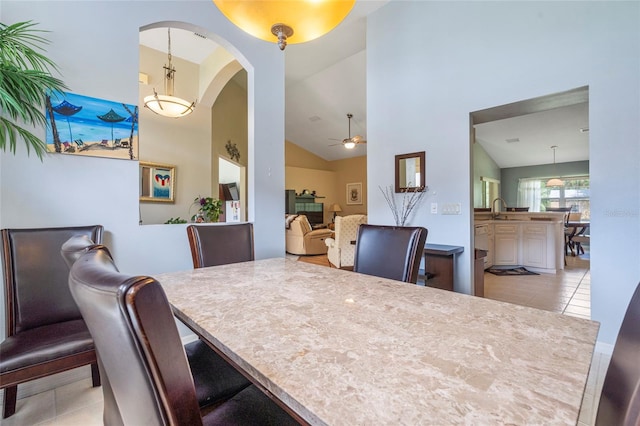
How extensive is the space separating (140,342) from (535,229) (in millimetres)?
6120

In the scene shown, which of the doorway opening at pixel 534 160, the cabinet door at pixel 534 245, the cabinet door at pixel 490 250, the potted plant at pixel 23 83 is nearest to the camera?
the potted plant at pixel 23 83

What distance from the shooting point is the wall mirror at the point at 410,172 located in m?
3.11

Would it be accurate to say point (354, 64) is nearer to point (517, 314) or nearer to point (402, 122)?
point (402, 122)

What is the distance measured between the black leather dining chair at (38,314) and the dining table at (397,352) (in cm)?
68

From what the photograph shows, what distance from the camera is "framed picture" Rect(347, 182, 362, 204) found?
1015cm

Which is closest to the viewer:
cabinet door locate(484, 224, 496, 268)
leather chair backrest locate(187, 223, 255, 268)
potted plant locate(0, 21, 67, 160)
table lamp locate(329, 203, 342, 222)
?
potted plant locate(0, 21, 67, 160)

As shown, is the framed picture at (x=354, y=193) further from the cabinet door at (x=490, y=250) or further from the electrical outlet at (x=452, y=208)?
the electrical outlet at (x=452, y=208)

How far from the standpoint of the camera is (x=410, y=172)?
3.23 meters

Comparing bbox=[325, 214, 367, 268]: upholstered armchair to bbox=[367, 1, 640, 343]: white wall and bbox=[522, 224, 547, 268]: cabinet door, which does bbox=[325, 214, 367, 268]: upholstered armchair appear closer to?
bbox=[367, 1, 640, 343]: white wall

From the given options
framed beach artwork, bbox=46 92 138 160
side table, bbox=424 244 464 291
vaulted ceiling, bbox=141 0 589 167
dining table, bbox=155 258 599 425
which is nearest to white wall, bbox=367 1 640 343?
side table, bbox=424 244 464 291

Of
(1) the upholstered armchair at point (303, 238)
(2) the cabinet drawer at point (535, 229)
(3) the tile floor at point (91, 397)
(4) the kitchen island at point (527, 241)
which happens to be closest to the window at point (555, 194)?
(4) the kitchen island at point (527, 241)

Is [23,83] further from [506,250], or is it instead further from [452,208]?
[506,250]

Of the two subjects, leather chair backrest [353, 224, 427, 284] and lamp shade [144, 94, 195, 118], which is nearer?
leather chair backrest [353, 224, 427, 284]

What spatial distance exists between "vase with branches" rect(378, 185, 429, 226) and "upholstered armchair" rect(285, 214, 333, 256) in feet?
10.9
